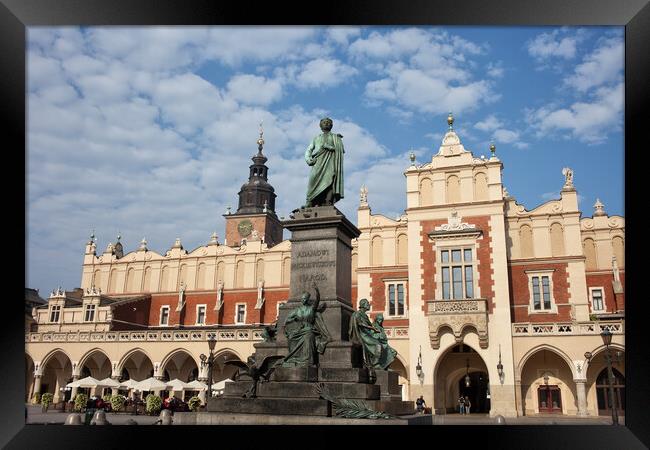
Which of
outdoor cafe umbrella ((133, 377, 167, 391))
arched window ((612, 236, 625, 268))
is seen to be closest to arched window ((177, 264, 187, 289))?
outdoor cafe umbrella ((133, 377, 167, 391))

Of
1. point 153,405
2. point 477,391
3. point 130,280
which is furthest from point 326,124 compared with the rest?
point 130,280

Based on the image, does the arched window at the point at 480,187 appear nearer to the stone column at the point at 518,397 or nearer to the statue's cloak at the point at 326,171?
the stone column at the point at 518,397

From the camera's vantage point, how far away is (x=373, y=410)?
839 centimetres

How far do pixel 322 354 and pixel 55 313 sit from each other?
36.7 meters

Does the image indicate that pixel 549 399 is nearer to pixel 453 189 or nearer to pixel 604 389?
pixel 604 389

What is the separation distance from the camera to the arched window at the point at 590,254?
30734mm

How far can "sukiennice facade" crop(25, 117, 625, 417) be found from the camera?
2745 cm

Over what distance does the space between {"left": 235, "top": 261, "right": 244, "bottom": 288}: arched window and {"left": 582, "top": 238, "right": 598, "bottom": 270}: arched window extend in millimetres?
20990

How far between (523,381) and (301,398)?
22641mm

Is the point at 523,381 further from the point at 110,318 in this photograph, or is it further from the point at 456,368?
the point at 110,318

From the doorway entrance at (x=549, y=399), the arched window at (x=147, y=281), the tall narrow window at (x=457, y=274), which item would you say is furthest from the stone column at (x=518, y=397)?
the arched window at (x=147, y=281)

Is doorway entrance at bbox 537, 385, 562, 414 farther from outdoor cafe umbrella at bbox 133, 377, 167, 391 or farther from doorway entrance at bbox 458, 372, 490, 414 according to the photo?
outdoor cafe umbrella at bbox 133, 377, 167, 391

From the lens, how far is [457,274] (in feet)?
95.5
